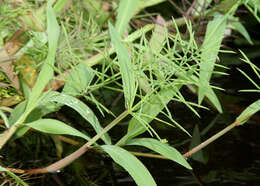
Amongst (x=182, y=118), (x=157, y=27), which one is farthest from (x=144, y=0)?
(x=182, y=118)

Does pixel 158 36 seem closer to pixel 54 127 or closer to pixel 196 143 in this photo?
pixel 196 143

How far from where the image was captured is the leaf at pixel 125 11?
0.77 metres

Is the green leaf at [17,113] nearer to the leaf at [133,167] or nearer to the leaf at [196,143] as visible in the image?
the leaf at [133,167]

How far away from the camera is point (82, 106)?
2.26 feet

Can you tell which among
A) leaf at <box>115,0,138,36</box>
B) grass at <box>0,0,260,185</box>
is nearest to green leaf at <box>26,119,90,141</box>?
grass at <box>0,0,260,185</box>

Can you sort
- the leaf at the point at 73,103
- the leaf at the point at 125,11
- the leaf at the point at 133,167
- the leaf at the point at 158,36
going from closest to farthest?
the leaf at the point at 133,167
the leaf at the point at 73,103
the leaf at the point at 125,11
the leaf at the point at 158,36

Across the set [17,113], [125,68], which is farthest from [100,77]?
[17,113]

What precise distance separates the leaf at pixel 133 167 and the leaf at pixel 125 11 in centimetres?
27

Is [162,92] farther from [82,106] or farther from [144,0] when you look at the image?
[144,0]

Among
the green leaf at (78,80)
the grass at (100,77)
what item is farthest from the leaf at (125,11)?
the green leaf at (78,80)

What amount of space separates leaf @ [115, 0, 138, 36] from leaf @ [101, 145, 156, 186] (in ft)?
0.88

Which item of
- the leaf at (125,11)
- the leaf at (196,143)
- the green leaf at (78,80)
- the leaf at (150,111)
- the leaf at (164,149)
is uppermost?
the leaf at (125,11)

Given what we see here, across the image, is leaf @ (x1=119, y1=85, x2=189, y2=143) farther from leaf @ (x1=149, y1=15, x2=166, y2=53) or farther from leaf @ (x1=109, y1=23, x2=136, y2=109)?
leaf @ (x1=149, y1=15, x2=166, y2=53)

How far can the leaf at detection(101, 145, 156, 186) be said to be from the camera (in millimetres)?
569
